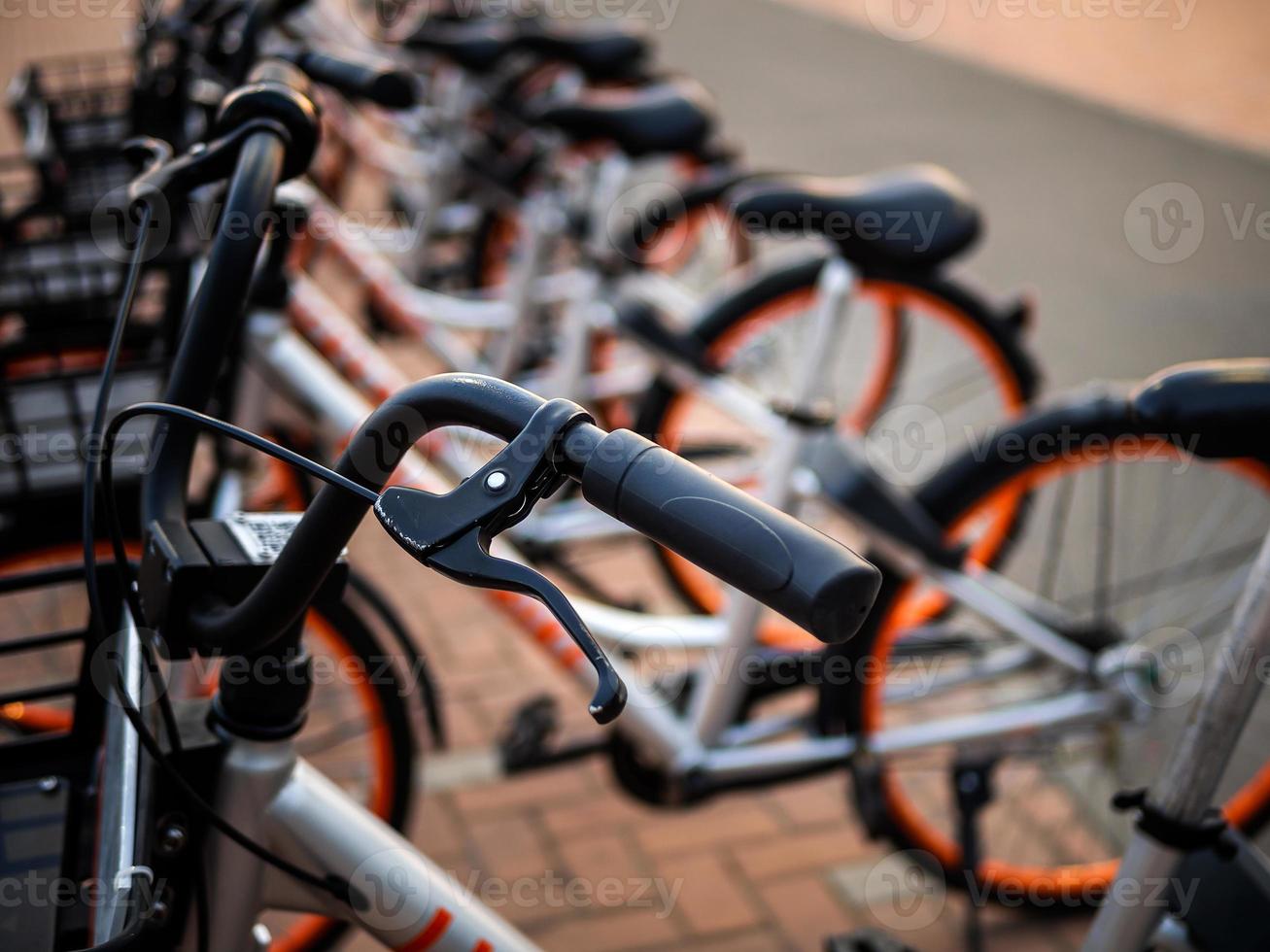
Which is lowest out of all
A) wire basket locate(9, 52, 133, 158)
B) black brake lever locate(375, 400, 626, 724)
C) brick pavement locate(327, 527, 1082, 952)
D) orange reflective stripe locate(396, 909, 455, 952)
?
brick pavement locate(327, 527, 1082, 952)

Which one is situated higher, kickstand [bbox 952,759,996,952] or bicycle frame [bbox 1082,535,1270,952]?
bicycle frame [bbox 1082,535,1270,952]

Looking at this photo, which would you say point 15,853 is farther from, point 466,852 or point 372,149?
point 372,149

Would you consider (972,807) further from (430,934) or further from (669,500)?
(669,500)

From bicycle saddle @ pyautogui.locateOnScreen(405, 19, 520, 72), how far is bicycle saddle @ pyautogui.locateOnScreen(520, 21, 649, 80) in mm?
61

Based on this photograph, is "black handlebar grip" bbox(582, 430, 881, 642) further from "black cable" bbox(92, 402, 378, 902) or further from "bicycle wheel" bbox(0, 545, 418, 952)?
"bicycle wheel" bbox(0, 545, 418, 952)

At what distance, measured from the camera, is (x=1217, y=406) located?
1497 mm

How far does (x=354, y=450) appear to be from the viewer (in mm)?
896

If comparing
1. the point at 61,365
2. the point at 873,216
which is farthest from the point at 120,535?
the point at 873,216

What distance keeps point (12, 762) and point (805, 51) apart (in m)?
11.0

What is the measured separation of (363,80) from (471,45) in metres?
2.64

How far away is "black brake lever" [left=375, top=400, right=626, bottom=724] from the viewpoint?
2.53 ft

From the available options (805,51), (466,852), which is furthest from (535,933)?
(805,51)

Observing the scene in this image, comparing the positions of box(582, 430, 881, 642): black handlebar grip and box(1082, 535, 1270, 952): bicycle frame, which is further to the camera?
box(1082, 535, 1270, 952): bicycle frame

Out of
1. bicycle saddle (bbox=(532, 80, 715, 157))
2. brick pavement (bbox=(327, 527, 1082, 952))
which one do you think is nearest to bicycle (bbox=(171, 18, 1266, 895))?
brick pavement (bbox=(327, 527, 1082, 952))
